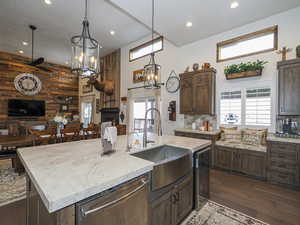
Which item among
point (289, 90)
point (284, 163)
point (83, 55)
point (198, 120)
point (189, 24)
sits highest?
point (189, 24)

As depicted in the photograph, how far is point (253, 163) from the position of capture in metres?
2.99

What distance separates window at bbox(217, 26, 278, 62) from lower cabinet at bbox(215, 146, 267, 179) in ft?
7.93

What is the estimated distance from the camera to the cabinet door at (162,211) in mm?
1330

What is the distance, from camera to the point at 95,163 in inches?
49.8

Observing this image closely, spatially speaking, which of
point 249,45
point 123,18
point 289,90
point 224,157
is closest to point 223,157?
point 224,157

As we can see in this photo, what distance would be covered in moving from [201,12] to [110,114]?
16.6ft

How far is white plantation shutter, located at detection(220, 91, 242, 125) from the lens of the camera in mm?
3723

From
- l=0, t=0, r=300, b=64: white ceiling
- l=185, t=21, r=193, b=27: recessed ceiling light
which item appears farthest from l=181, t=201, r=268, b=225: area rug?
l=185, t=21, r=193, b=27: recessed ceiling light

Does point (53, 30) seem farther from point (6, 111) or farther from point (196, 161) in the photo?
point (196, 161)

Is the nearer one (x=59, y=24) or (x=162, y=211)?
(x=162, y=211)

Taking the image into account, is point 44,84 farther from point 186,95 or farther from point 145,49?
point 186,95

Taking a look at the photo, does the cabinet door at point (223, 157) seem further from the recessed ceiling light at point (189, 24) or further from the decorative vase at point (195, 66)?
the recessed ceiling light at point (189, 24)

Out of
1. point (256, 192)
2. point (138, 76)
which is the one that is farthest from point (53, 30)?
point (256, 192)

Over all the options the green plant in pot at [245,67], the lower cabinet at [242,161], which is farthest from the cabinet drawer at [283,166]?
the green plant in pot at [245,67]
